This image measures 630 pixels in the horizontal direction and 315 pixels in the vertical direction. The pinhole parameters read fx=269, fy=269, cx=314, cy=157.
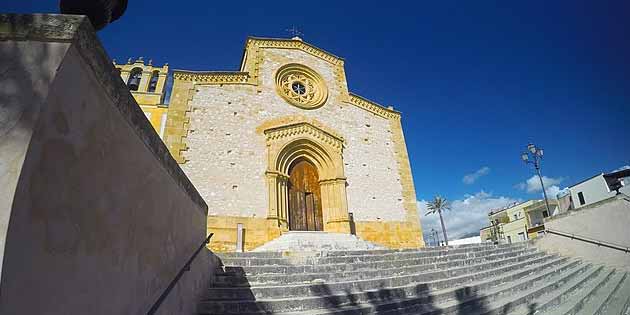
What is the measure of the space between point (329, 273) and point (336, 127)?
8.24 m

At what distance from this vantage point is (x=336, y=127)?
12.3m

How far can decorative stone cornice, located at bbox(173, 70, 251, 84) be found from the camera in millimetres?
10531

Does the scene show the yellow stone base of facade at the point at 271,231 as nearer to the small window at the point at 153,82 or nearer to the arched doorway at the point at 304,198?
the arched doorway at the point at 304,198

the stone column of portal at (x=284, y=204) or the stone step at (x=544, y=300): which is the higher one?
the stone column of portal at (x=284, y=204)

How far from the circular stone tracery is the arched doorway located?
290 centimetres

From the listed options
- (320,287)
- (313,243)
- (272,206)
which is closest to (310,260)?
(320,287)

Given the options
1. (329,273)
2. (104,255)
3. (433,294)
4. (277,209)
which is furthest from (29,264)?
(277,209)

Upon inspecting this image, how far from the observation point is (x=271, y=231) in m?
9.18

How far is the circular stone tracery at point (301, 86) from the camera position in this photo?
1220 cm

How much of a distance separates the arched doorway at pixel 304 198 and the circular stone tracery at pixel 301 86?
2.90m

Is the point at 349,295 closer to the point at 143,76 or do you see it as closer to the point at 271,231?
the point at 271,231

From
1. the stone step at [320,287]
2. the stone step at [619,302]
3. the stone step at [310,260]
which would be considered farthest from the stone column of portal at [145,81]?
the stone step at [619,302]

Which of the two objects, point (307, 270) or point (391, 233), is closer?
point (307, 270)

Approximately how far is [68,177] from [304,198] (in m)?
9.69
